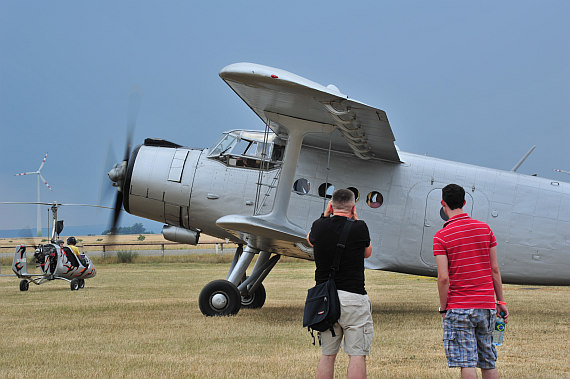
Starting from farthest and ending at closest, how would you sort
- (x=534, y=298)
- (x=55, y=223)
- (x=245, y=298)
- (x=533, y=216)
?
1. (x=55, y=223)
2. (x=534, y=298)
3. (x=245, y=298)
4. (x=533, y=216)

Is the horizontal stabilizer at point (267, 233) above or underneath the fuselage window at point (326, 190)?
underneath

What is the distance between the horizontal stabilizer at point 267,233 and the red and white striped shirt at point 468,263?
506cm

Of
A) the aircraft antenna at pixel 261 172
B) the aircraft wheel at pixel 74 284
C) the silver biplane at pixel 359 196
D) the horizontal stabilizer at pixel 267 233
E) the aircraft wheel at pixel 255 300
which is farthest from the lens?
the aircraft wheel at pixel 74 284

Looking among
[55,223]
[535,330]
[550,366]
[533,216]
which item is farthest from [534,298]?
[55,223]

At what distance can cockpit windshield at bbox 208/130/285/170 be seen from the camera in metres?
11.7

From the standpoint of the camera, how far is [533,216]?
37.2 ft

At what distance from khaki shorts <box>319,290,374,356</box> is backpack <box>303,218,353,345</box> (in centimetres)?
6

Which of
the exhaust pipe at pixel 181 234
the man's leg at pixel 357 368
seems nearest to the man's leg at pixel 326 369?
the man's leg at pixel 357 368

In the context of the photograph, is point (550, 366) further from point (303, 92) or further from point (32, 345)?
point (32, 345)

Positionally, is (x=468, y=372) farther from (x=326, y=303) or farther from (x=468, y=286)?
(x=326, y=303)

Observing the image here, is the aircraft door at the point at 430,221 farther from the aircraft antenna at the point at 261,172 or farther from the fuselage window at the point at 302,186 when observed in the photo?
the aircraft antenna at the point at 261,172

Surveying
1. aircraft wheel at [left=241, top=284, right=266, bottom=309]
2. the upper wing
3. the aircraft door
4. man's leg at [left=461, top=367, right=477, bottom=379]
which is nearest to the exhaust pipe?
aircraft wheel at [left=241, top=284, right=266, bottom=309]

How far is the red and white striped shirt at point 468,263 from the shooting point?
4770 millimetres

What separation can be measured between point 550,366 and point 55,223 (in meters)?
17.9
